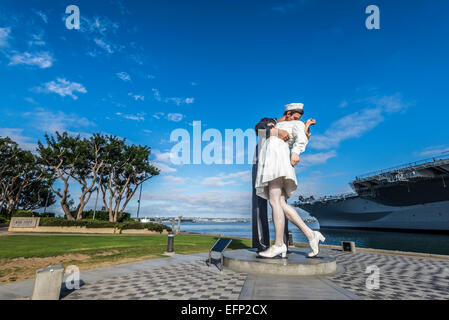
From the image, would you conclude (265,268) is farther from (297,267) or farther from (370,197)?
(370,197)

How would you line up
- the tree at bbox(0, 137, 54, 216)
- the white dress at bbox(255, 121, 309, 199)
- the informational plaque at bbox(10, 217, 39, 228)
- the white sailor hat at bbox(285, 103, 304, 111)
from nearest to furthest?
1. the white dress at bbox(255, 121, 309, 199)
2. the white sailor hat at bbox(285, 103, 304, 111)
3. the informational plaque at bbox(10, 217, 39, 228)
4. the tree at bbox(0, 137, 54, 216)

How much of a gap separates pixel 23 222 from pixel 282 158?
1174 inches

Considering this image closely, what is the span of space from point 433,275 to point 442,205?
4278 cm

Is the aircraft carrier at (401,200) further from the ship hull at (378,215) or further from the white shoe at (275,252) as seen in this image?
the white shoe at (275,252)

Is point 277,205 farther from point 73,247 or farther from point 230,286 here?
point 73,247

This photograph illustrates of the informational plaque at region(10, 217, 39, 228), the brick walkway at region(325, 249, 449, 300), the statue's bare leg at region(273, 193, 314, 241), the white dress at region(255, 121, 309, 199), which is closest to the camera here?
the brick walkway at region(325, 249, 449, 300)

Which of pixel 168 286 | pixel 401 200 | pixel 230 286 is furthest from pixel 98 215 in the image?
pixel 401 200

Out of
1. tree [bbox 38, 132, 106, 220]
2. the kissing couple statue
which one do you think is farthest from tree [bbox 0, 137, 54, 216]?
the kissing couple statue

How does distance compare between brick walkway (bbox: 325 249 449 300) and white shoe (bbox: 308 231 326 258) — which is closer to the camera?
brick walkway (bbox: 325 249 449 300)

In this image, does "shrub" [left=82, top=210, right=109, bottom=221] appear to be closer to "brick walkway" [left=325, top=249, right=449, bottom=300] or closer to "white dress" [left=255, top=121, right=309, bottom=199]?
"white dress" [left=255, top=121, right=309, bottom=199]

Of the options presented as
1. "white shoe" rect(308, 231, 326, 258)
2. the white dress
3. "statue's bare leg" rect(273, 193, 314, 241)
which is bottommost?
"white shoe" rect(308, 231, 326, 258)

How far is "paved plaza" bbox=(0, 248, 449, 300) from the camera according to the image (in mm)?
4055
